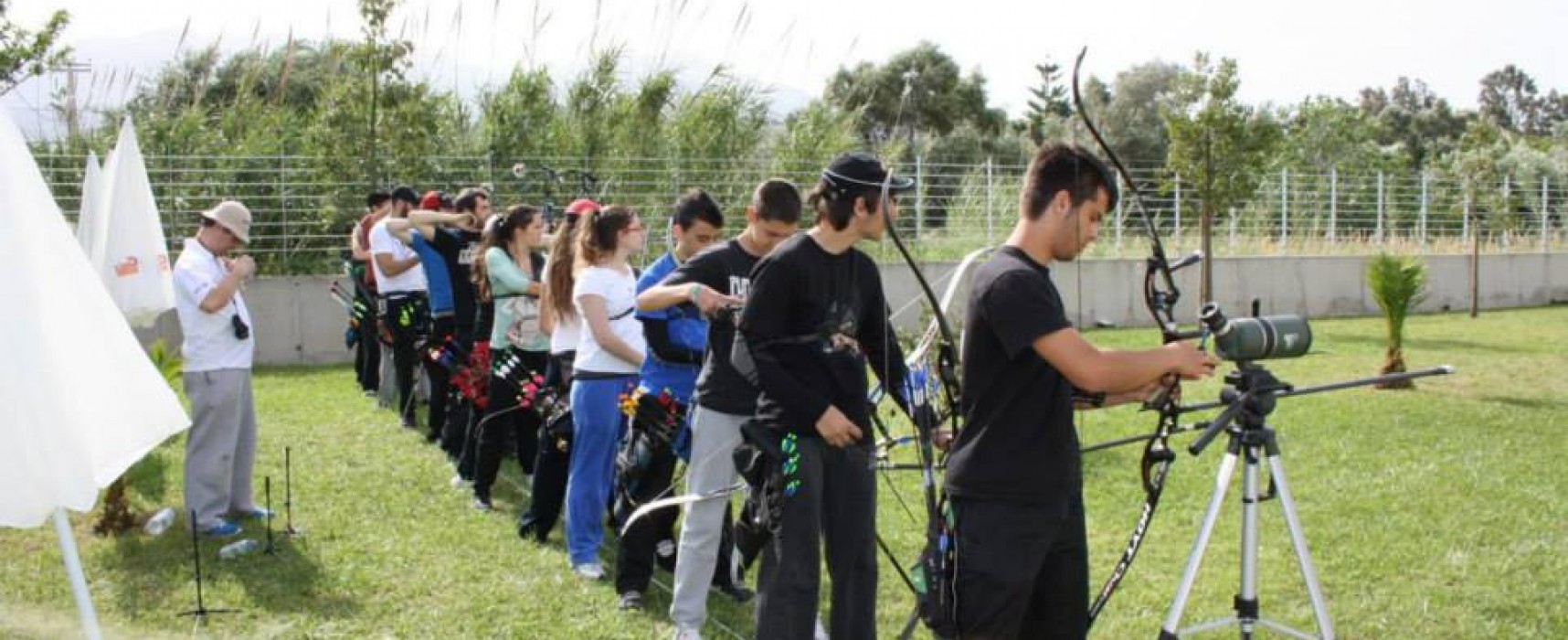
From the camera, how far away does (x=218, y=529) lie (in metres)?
7.13

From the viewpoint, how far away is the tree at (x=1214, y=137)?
19312mm

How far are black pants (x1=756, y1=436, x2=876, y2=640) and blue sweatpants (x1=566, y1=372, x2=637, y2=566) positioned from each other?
6.00ft

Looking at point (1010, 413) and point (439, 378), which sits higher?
point (1010, 413)

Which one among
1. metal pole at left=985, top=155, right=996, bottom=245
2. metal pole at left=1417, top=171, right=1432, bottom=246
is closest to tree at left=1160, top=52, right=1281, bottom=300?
metal pole at left=985, top=155, right=996, bottom=245

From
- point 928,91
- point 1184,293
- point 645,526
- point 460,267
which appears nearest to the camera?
point 645,526

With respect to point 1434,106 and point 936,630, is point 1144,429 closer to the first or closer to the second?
point 936,630

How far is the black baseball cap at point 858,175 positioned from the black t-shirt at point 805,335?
232 millimetres

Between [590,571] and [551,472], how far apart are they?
77 centimetres

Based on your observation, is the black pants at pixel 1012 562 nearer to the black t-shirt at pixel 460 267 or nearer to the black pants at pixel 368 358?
the black t-shirt at pixel 460 267

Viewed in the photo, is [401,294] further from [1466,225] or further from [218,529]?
[1466,225]

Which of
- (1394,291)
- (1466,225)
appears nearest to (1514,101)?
(1466,225)

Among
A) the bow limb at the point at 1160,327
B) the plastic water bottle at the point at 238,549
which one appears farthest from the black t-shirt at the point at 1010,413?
the plastic water bottle at the point at 238,549

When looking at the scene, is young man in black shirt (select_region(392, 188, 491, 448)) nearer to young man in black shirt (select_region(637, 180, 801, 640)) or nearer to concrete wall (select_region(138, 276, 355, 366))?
young man in black shirt (select_region(637, 180, 801, 640))

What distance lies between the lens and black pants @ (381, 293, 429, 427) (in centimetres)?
1027
